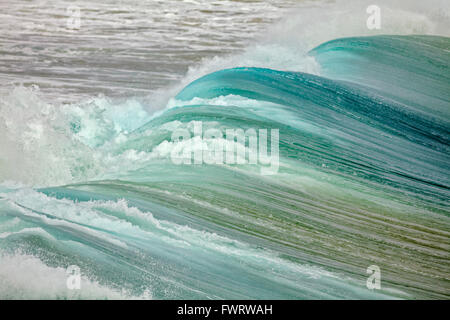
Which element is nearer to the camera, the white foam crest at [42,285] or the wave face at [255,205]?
the white foam crest at [42,285]

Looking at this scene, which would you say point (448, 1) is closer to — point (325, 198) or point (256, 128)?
point (256, 128)

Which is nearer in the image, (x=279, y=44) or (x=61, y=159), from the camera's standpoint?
(x=61, y=159)

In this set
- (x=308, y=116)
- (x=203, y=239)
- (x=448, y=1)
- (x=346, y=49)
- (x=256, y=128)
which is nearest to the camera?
(x=203, y=239)

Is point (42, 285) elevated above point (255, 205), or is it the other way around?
point (255, 205)

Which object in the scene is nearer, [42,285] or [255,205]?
[42,285]

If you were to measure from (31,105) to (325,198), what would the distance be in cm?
220

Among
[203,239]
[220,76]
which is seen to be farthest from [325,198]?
[220,76]

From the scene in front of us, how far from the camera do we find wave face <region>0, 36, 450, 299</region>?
236cm

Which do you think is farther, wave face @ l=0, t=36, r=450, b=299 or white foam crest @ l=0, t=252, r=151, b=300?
wave face @ l=0, t=36, r=450, b=299

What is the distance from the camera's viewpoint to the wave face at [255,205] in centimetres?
236

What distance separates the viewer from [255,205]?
3080 millimetres

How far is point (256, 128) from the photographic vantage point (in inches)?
155

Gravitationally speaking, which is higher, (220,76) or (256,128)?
(220,76)
